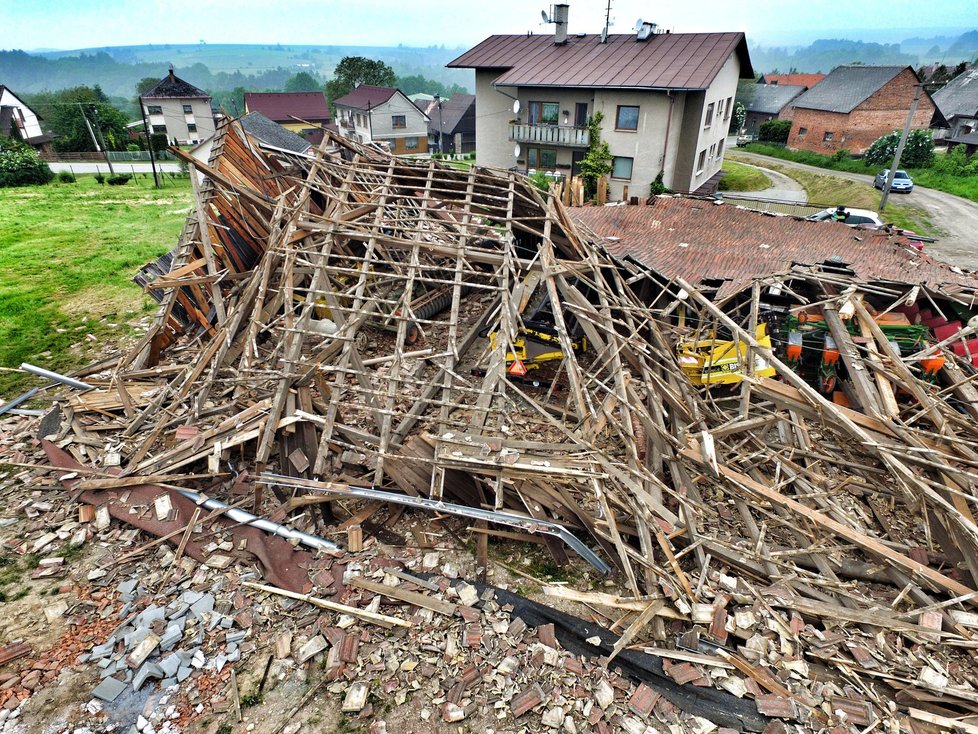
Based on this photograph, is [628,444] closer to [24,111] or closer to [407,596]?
[407,596]

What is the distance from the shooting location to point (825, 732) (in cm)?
532

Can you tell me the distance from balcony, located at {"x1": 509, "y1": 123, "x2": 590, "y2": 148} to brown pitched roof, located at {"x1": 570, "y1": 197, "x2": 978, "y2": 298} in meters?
10.5

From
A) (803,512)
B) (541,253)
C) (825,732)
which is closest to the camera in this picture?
(825,732)

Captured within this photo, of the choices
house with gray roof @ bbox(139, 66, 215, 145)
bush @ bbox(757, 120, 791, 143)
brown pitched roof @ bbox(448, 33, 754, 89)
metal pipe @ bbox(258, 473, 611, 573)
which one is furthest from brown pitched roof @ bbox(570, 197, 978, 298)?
house with gray roof @ bbox(139, 66, 215, 145)

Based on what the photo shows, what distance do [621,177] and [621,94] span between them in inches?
162

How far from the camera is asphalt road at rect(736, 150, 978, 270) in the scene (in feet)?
65.1

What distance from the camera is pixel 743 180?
34.6m

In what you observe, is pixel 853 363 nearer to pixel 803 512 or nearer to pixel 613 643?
pixel 803 512

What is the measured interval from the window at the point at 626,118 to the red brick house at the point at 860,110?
2652 centimetres

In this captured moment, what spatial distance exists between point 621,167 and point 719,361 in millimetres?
21444

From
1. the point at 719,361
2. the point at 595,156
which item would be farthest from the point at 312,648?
the point at 595,156

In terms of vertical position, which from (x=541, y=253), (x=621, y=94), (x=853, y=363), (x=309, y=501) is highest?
(x=621, y=94)

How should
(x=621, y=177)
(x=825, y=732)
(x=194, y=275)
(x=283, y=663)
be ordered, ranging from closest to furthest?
(x=825, y=732) → (x=283, y=663) → (x=194, y=275) → (x=621, y=177)

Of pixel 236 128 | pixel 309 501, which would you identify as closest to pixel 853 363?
pixel 309 501
